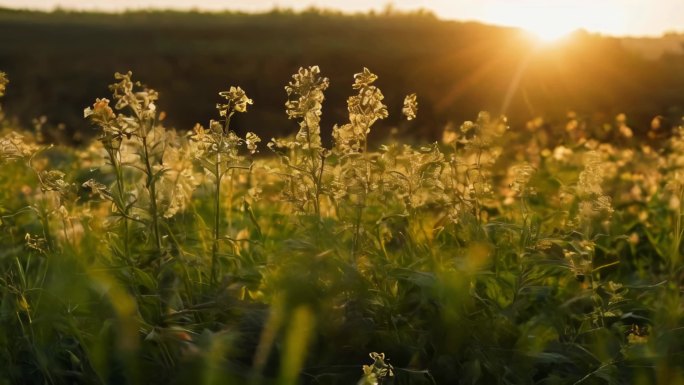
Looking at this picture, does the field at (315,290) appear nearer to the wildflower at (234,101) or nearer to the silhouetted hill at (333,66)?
the wildflower at (234,101)

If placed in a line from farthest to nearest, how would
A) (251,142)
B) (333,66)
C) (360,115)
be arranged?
(333,66) < (360,115) < (251,142)

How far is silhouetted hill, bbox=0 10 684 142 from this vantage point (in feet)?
61.3

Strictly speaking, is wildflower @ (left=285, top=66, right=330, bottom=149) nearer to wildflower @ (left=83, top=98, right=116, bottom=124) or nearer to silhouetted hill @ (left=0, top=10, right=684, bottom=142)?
wildflower @ (left=83, top=98, right=116, bottom=124)

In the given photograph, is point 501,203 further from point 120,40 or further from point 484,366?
point 120,40

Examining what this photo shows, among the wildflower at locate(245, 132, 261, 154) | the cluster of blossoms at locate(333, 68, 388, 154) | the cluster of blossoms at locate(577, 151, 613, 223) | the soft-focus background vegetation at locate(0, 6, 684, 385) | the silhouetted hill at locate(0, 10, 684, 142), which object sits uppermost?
the cluster of blossoms at locate(333, 68, 388, 154)

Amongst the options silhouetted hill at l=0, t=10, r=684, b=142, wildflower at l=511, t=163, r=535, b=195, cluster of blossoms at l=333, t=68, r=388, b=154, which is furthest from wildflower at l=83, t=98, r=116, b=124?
silhouetted hill at l=0, t=10, r=684, b=142

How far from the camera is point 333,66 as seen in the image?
22.4 m

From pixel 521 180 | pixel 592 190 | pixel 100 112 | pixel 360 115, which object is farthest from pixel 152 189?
pixel 592 190

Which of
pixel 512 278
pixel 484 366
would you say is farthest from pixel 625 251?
pixel 484 366

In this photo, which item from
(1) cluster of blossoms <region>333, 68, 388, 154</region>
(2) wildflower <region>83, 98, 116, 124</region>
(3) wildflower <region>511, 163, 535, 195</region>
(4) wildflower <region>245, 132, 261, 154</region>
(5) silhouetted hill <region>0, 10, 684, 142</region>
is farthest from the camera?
(5) silhouetted hill <region>0, 10, 684, 142</region>

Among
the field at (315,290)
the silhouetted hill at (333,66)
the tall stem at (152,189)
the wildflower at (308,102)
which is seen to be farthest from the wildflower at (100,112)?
the silhouetted hill at (333,66)

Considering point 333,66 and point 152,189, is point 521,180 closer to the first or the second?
point 152,189

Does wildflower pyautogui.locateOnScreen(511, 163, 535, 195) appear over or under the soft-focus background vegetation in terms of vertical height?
over

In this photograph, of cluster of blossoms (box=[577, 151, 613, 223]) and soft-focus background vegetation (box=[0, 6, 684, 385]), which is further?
cluster of blossoms (box=[577, 151, 613, 223])
